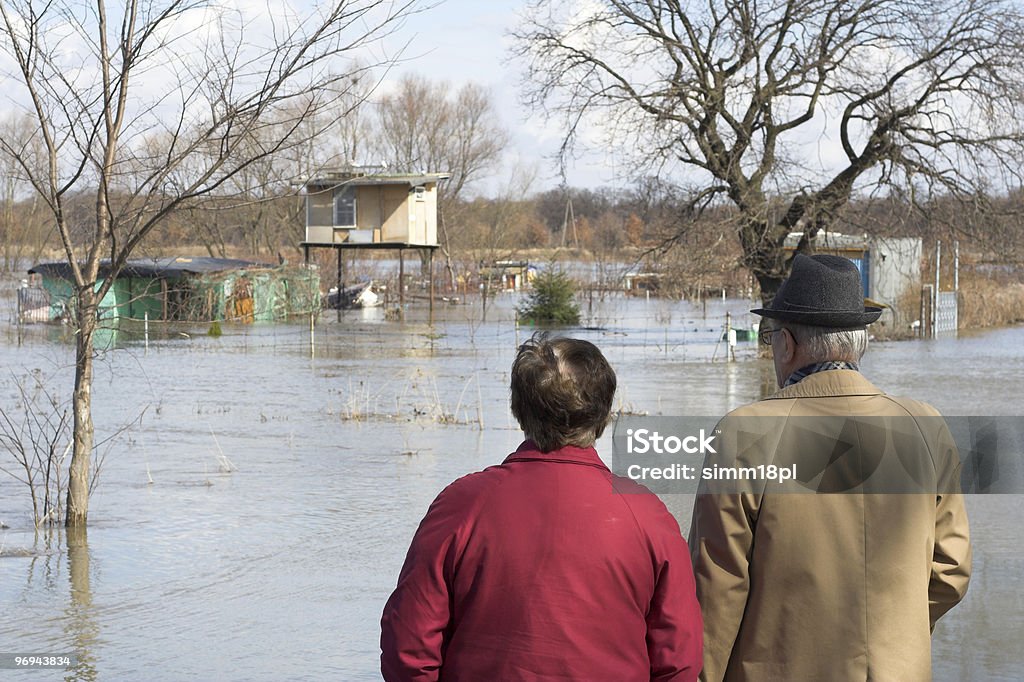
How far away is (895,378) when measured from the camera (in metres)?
23.4

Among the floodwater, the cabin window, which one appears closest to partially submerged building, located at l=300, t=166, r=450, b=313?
the cabin window

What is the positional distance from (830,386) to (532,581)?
0.97 metres

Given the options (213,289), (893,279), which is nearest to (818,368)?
(893,279)

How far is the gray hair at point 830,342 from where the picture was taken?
3.13 metres

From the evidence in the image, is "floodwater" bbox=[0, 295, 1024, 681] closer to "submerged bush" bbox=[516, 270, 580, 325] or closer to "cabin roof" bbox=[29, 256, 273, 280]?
"cabin roof" bbox=[29, 256, 273, 280]

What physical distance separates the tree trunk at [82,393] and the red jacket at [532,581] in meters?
6.72

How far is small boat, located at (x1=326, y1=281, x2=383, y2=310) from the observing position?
53250mm

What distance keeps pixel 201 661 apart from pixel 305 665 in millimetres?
614

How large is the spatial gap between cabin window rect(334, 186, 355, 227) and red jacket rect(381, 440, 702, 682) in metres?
44.0

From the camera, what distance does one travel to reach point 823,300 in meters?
3.13

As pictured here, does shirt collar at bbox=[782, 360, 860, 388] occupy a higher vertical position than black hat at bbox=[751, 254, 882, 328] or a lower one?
lower

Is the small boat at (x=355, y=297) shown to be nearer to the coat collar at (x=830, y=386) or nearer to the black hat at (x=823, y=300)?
the black hat at (x=823, y=300)

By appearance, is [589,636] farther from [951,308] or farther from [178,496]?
[951,308]

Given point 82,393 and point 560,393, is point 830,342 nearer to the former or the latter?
point 560,393
